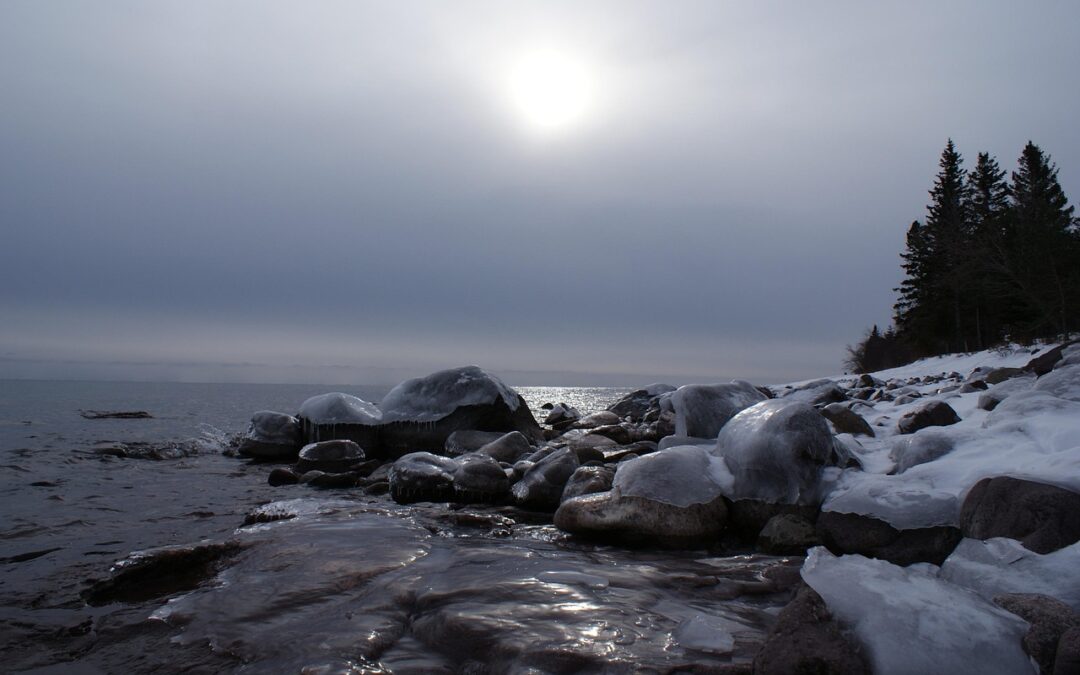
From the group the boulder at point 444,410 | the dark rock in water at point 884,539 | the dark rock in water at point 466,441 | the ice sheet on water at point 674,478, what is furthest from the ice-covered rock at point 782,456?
the boulder at point 444,410

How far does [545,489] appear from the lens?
633cm

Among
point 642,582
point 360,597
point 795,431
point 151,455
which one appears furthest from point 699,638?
point 151,455

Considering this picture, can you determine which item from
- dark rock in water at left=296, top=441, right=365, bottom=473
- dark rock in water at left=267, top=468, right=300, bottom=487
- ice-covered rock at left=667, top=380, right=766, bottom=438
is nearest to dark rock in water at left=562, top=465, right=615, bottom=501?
ice-covered rock at left=667, top=380, right=766, bottom=438

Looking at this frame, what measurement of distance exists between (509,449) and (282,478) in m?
3.29

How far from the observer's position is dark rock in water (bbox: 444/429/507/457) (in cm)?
1037

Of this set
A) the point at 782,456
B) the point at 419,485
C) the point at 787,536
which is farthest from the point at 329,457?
the point at 787,536

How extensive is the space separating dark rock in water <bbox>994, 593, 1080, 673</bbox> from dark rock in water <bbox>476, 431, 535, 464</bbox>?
21.9 feet

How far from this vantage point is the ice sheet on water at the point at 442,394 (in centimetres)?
1105

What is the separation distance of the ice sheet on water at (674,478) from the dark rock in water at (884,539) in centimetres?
92

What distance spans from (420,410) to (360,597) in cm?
773

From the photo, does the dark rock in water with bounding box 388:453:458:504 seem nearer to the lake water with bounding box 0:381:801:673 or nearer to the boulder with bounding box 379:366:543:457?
the lake water with bounding box 0:381:801:673

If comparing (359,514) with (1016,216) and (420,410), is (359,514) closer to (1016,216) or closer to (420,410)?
(420,410)

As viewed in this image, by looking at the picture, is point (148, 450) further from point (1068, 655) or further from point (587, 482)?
point (1068, 655)

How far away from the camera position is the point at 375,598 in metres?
3.42
